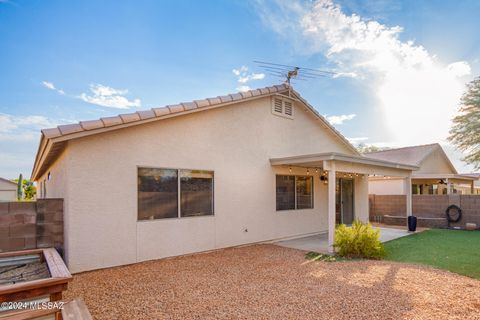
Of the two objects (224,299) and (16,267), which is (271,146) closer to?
(224,299)

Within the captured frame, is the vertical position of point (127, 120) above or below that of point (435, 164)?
above

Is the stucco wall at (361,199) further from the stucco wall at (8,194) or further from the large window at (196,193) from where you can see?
the stucco wall at (8,194)

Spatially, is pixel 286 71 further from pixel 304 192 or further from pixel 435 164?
pixel 435 164

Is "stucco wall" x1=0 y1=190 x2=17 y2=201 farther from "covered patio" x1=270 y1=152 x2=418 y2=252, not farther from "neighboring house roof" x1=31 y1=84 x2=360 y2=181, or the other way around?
"covered patio" x1=270 y1=152 x2=418 y2=252

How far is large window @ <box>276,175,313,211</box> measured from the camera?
1017 cm

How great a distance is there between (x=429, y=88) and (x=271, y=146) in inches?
299

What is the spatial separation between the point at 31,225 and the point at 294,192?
8014 millimetres

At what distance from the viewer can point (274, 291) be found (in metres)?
4.96

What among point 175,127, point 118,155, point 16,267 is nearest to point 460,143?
point 175,127

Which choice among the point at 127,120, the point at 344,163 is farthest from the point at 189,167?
the point at 344,163

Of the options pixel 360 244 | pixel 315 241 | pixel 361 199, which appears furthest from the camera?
pixel 361 199

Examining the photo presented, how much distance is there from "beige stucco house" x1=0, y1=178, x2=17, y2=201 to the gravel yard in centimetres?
3122

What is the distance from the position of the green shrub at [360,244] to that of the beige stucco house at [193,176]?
48cm

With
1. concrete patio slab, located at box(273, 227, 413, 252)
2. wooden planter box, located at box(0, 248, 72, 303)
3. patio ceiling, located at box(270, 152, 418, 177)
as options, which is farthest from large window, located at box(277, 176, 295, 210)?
wooden planter box, located at box(0, 248, 72, 303)
